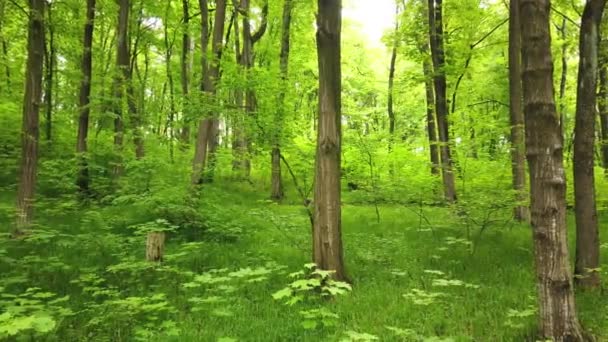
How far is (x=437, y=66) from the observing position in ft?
40.9

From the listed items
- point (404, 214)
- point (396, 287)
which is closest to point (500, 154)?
point (404, 214)

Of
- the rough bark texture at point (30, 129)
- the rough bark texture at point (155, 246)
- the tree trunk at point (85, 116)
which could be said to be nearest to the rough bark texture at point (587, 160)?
the rough bark texture at point (155, 246)

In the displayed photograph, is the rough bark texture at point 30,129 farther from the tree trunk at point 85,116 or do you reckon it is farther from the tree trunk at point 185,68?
the tree trunk at point 85,116

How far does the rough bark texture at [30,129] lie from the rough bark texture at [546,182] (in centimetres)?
908

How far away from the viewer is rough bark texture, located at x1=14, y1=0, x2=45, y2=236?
8797 mm

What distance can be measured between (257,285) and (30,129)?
6002mm

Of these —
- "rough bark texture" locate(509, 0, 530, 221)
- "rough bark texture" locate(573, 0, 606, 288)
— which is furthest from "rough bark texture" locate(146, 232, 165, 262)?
"rough bark texture" locate(509, 0, 530, 221)

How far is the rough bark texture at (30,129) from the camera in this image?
28.9 feet

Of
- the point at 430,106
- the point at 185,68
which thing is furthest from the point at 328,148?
the point at 185,68

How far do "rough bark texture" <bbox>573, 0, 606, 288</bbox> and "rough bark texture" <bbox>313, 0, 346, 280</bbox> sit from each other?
11.3 ft

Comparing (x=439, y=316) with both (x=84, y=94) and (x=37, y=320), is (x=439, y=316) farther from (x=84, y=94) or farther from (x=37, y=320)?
(x=84, y=94)

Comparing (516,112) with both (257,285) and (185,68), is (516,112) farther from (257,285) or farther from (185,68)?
(185,68)

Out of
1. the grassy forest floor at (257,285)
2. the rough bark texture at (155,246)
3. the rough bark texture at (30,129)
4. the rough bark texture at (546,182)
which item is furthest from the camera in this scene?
the rough bark texture at (30,129)

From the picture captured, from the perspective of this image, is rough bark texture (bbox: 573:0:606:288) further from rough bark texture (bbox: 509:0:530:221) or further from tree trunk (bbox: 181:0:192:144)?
tree trunk (bbox: 181:0:192:144)
